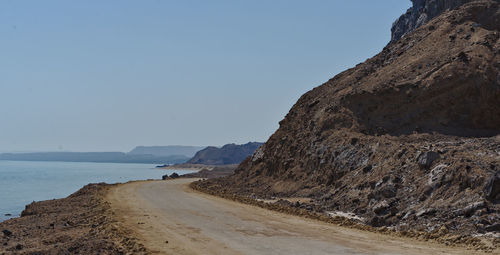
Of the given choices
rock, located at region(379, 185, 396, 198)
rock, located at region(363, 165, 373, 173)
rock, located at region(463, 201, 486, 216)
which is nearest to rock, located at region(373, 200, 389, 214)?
rock, located at region(379, 185, 396, 198)

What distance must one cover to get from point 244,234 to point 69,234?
22.6 feet

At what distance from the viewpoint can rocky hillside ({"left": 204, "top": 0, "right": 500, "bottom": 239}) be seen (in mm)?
21969

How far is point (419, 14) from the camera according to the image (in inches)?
2419

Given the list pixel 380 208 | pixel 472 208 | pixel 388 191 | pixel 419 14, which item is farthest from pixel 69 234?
pixel 419 14

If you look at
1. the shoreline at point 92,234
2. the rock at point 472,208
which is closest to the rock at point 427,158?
the shoreline at point 92,234

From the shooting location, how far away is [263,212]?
90.0 feet

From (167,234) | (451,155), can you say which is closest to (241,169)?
(451,155)

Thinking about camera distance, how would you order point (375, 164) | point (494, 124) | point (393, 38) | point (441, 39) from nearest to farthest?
point (375, 164)
point (494, 124)
point (441, 39)
point (393, 38)

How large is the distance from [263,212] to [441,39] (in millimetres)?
22885

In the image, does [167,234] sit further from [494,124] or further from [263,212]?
[494,124]

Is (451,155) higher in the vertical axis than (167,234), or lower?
higher

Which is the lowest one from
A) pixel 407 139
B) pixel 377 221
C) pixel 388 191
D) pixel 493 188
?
pixel 377 221

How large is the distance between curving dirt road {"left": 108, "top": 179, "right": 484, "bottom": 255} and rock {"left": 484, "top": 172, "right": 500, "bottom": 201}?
433 cm

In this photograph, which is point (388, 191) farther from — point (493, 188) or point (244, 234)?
point (244, 234)
